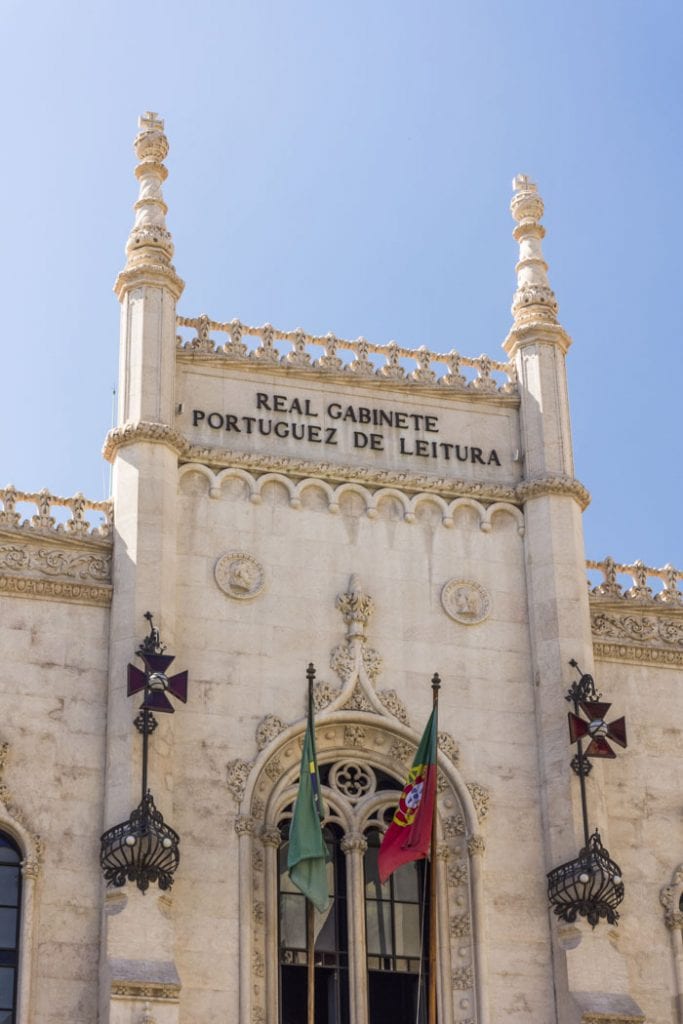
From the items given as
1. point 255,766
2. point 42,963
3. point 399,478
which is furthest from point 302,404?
point 42,963

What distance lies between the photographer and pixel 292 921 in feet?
85.8

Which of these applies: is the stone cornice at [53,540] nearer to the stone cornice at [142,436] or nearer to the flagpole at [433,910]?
the stone cornice at [142,436]

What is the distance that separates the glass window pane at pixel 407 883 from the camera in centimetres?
2672

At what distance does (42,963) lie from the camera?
80.4 ft

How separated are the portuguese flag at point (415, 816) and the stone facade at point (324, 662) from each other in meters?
1.00

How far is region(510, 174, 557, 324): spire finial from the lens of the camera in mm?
30500

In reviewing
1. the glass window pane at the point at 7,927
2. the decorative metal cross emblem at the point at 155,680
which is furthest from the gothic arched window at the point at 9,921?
the decorative metal cross emblem at the point at 155,680

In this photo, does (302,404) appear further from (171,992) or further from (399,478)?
(171,992)

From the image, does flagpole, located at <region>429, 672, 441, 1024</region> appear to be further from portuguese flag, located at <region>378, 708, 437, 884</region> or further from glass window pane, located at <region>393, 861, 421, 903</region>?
glass window pane, located at <region>393, 861, 421, 903</region>

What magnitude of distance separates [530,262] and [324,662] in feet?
24.3

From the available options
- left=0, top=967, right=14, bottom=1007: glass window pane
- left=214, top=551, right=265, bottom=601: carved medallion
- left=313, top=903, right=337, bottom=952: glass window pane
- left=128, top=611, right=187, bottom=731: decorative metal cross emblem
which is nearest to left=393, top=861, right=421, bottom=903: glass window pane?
left=313, top=903, right=337, bottom=952: glass window pane

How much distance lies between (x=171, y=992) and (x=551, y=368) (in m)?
11.2

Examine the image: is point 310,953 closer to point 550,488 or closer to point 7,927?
point 7,927

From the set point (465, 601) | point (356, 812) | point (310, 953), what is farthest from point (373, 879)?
point (465, 601)
